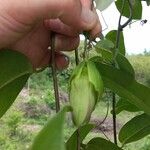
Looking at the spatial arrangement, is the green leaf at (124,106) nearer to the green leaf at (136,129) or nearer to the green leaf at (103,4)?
the green leaf at (136,129)

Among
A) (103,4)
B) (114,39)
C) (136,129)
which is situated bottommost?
(136,129)

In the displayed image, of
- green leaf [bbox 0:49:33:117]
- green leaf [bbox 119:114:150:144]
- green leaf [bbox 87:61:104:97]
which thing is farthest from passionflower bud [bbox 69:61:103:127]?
green leaf [bbox 119:114:150:144]

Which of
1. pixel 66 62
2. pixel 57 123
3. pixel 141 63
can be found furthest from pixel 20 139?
pixel 57 123

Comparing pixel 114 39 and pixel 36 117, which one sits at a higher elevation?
pixel 114 39

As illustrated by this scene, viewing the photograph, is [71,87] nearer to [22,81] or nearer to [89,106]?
[89,106]

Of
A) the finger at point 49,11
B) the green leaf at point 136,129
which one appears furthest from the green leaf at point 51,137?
the green leaf at point 136,129

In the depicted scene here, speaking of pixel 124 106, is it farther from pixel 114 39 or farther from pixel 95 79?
pixel 95 79

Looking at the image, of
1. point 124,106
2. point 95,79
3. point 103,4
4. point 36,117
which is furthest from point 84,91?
point 36,117
